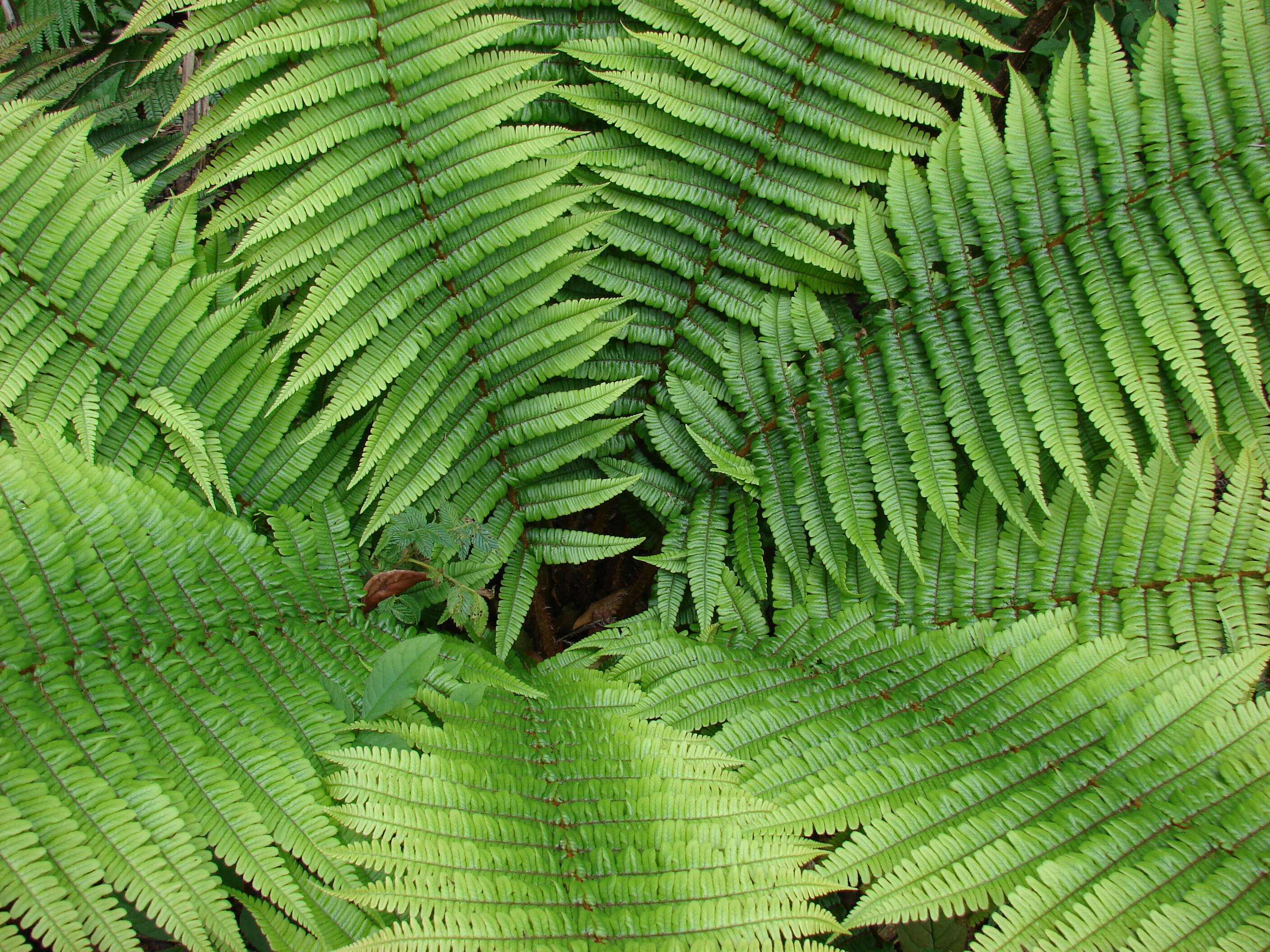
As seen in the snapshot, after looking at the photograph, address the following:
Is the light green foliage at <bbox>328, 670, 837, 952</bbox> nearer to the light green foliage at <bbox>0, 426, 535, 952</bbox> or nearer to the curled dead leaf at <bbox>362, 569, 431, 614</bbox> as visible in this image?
the light green foliage at <bbox>0, 426, 535, 952</bbox>

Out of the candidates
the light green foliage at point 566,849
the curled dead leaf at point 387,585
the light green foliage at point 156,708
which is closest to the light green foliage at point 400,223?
the curled dead leaf at point 387,585

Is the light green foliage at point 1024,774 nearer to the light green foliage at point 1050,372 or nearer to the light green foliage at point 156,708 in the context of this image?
the light green foliage at point 1050,372

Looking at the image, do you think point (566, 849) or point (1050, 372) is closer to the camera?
point (566, 849)

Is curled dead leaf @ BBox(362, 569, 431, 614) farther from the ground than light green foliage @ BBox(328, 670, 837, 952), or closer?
farther from the ground

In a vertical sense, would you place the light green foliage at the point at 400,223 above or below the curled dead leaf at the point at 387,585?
above

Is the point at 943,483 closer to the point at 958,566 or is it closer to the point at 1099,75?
the point at 958,566

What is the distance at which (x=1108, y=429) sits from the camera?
6.66ft

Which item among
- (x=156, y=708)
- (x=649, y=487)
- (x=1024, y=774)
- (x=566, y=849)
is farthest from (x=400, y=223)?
(x=1024, y=774)

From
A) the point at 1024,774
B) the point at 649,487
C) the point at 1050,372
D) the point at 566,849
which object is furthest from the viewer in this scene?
the point at 649,487

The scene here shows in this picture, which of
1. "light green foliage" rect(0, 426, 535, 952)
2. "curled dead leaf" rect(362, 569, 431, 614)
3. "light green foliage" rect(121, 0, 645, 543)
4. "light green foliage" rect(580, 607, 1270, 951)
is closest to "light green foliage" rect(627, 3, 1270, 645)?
"light green foliage" rect(580, 607, 1270, 951)

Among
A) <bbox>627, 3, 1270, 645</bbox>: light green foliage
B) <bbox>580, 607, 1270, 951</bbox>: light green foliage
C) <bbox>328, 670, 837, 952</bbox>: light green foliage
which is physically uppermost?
<bbox>627, 3, 1270, 645</bbox>: light green foliage

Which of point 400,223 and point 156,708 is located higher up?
point 400,223

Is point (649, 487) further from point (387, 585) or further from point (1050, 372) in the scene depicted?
point (1050, 372)

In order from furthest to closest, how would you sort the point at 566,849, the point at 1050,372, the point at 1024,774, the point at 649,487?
the point at 649,487 → the point at 1050,372 → the point at 1024,774 → the point at 566,849
